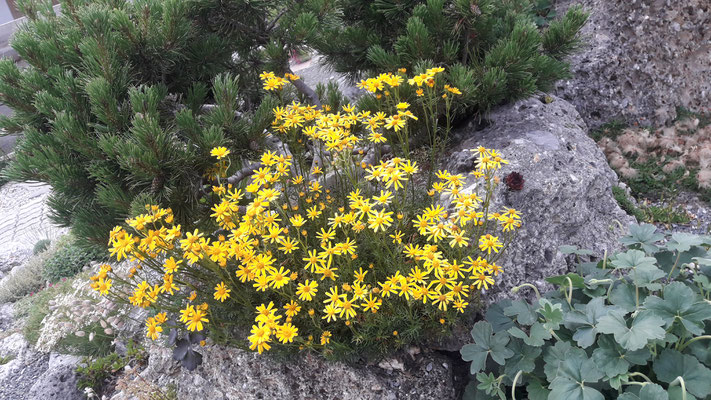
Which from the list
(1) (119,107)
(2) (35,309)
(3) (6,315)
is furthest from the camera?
(3) (6,315)

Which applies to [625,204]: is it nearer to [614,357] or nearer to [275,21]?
[614,357]

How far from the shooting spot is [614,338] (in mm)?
1704

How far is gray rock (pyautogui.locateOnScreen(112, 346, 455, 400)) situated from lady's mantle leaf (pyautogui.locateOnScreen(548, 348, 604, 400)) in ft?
2.16

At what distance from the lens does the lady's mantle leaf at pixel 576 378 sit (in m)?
1.64

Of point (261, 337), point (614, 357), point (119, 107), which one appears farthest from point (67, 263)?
point (614, 357)

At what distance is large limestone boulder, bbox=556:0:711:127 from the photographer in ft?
15.8

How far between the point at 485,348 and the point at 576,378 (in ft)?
1.12

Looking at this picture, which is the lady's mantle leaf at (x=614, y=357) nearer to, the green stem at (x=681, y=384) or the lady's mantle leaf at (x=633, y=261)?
the green stem at (x=681, y=384)

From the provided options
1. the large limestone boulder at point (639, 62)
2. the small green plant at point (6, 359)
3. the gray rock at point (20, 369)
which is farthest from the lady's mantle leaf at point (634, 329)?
the small green plant at point (6, 359)

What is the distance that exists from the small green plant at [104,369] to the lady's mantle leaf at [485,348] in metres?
2.42

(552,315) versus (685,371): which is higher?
(552,315)

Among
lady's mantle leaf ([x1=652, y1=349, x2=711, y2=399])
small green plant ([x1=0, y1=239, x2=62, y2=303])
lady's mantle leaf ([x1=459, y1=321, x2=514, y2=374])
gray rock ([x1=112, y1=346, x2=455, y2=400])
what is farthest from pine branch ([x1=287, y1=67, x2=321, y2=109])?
small green plant ([x1=0, y1=239, x2=62, y2=303])

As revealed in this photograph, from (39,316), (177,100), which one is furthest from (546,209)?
(39,316)

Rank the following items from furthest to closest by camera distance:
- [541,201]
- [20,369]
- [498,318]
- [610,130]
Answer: [610,130], [20,369], [541,201], [498,318]
